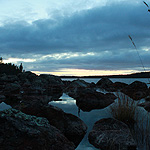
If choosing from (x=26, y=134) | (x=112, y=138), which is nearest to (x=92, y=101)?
(x=112, y=138)

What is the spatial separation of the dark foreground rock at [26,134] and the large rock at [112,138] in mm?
1095

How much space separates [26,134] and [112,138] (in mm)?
2043

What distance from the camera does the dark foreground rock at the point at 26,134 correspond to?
230 cm

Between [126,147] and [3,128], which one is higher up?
[3,128]

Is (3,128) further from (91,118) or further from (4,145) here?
(91,118)

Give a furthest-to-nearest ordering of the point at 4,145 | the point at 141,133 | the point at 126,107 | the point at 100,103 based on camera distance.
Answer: the point at 100,103, the point at 126,107, the point at 141,133, the point at 4,145

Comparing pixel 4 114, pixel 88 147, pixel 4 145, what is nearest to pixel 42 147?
pixel 4 145

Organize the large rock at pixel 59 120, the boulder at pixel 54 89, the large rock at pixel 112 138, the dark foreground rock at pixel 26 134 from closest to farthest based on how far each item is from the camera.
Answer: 1. the dark foreground rock at pixel 26 134
2. the large rock at pixel 112 138
3. the large rock at pixel 59 120
4. the boulder at pixel 54 89

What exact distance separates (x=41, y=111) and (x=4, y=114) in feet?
5.41

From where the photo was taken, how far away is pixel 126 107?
5328 mm

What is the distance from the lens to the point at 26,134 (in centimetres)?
240

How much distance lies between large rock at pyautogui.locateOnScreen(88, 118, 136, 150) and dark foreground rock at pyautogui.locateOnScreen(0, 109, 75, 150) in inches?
43.1

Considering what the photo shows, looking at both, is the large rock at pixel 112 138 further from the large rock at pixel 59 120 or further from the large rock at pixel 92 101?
the large rock at pixel 92 101

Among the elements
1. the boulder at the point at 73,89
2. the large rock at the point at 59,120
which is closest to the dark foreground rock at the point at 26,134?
the large rock at the point at 59,120
